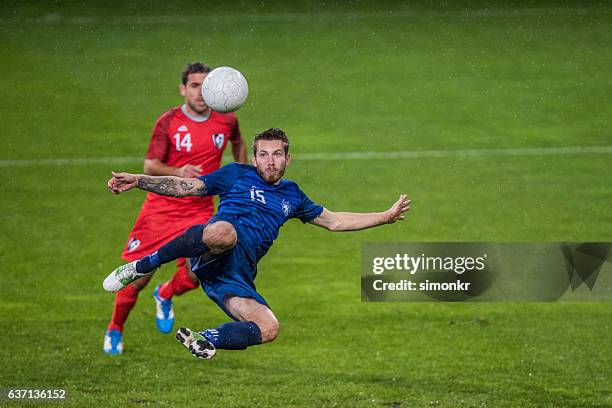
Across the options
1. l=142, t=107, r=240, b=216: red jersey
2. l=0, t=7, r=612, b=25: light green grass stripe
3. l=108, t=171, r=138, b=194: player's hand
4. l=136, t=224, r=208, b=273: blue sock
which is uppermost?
l=0, t=7, r=612, b=25: light green grass stripe

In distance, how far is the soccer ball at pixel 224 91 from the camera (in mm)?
11078

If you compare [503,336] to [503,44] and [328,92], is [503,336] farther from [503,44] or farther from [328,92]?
[503,44]

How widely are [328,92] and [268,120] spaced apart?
5.53 feet

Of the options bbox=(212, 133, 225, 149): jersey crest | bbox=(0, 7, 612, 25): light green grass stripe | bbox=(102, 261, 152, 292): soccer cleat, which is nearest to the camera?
bbox=(102, 261, 152, 292): soccer cleat

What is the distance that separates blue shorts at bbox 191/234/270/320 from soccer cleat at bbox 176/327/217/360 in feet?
2.80

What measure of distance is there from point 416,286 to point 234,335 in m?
5.60

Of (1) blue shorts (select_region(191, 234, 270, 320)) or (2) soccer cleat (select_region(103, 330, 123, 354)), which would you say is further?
(2) soccer cleat (select_region(103, 330, 123, 354))

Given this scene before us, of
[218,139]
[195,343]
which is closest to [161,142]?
[218,139]

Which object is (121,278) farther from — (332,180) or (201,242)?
(332,180)

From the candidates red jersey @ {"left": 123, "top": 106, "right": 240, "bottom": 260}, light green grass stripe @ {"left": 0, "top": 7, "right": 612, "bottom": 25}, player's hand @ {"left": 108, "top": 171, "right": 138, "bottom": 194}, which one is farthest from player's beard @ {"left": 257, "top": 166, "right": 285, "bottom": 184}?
light green grass stripe @ {"left": 0, "top": 7, "right": 612, "bottom": 25}

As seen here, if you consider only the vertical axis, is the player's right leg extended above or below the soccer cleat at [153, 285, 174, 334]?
above

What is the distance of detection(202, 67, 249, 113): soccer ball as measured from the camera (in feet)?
36.3

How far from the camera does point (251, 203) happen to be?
31.7ft

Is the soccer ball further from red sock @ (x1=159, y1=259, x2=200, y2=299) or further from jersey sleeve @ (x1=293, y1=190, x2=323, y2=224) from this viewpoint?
red sock @ (x1=159, y1=259, x2=200, y2=299)
